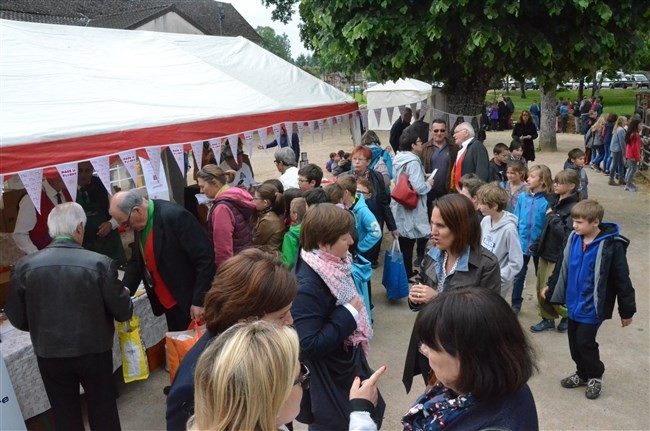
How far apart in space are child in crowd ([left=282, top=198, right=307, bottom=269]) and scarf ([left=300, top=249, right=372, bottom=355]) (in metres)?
1.33

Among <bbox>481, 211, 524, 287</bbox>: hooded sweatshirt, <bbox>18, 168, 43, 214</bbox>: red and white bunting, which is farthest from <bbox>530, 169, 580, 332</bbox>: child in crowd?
<bbox>18, 168, 43, 214</bbox>: red and white bunting

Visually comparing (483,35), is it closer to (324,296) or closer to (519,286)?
(519,286)

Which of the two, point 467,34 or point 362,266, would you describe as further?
point 467,34

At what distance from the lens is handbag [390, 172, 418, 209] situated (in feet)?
20.1

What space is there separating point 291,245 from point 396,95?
18753 mm

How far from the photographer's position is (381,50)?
26.6ft

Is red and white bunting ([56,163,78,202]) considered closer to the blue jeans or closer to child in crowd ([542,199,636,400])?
child in crowd ([542,199,636,400])

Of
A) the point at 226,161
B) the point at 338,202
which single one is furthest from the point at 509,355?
the point at 226,161

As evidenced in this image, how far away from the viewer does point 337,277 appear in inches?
105

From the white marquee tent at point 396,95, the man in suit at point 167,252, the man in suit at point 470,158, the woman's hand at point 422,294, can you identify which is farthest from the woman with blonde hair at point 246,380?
the white marquee tent at point 396,95

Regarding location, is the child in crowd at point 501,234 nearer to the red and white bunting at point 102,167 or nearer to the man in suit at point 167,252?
the man in suit at point 167,252

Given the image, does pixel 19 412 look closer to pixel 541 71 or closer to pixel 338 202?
pixel 338 202

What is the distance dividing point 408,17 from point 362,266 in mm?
5302

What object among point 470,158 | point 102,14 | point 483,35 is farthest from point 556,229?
point 102,14
